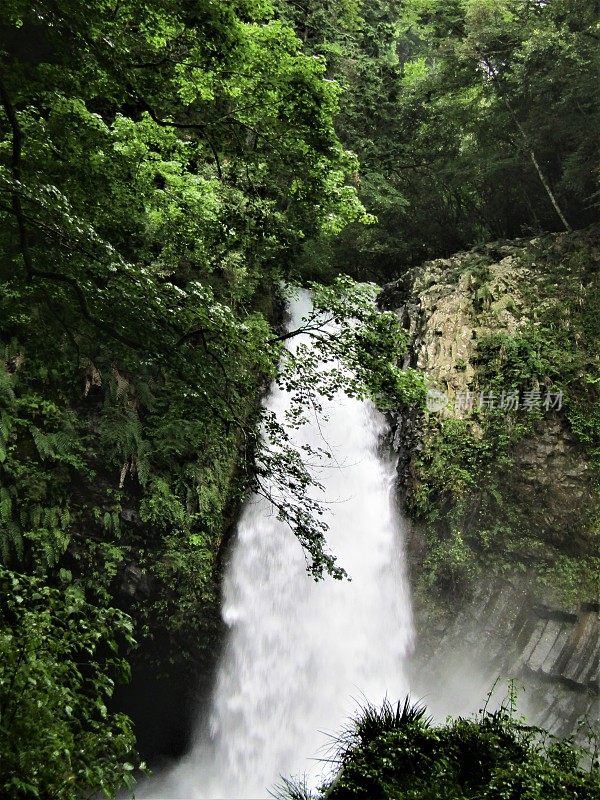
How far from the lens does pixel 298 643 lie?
948 centimetres

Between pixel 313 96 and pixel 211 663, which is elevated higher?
pixel 313 96

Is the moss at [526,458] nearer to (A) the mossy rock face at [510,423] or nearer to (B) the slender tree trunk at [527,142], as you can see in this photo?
(A) the mossy rock face at [510,423]

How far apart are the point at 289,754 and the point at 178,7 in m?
9.36

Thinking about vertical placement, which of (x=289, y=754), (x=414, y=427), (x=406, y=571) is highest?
(x=414, y=427)

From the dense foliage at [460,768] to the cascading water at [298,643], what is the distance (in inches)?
169

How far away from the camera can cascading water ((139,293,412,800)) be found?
8672 mm

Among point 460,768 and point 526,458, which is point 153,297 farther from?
point 526,458

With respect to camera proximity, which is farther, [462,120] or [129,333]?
[462,120]

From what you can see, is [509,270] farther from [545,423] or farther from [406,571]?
[406,571]

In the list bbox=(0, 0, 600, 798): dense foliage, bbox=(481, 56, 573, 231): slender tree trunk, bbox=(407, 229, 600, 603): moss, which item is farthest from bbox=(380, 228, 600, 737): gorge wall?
bbox=(0, 0, 600, 798): dense foliage

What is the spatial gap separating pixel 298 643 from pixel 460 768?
18.5 feet

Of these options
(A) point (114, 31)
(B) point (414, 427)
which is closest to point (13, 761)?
(A) point (114, 31)

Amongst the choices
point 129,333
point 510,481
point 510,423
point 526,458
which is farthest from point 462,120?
point 129,333

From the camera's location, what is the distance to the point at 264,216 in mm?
7246
